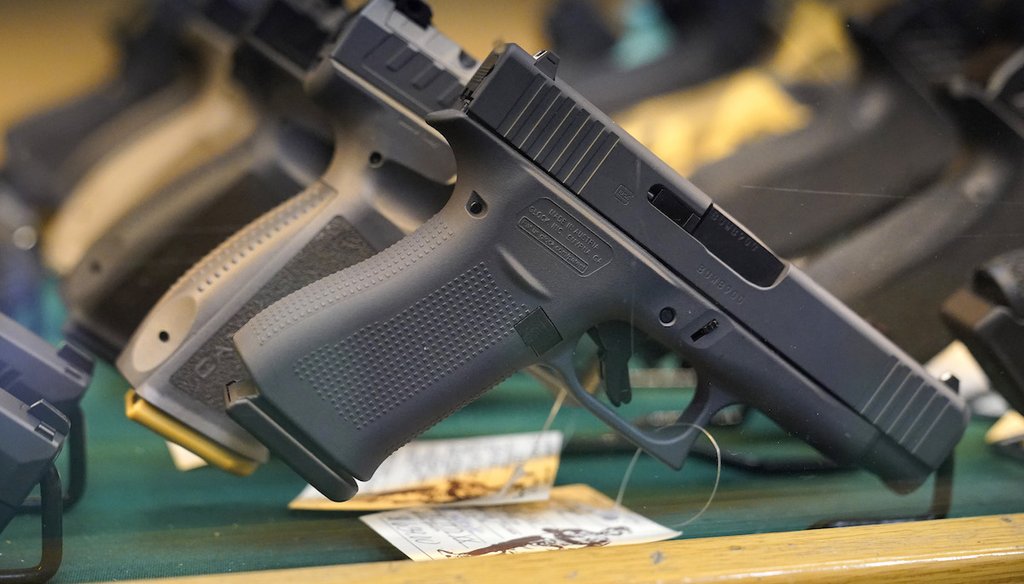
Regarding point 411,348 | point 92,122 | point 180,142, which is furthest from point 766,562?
point 92,122

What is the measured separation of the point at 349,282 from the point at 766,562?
387 mm

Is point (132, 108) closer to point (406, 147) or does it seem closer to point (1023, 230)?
point (406, 147)

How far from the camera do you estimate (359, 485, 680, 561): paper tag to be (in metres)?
0.72

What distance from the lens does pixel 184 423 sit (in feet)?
2.83

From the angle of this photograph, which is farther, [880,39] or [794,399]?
[880,39]

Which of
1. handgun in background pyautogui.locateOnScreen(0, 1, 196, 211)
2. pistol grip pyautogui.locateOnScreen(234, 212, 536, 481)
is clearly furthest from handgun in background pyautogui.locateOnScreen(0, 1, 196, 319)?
pistol grip pyautogui.locateOnScreen(234, 212, 536, 481)

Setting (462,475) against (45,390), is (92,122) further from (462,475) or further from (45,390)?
(462,475)

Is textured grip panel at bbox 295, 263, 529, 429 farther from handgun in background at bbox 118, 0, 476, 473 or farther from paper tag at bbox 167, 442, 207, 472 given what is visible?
paper tag at bbox 167, 442, 207, 472

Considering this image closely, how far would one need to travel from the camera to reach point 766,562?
65cm

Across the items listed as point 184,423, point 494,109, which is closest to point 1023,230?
point 494,109

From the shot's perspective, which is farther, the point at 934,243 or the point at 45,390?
the point at 934,243

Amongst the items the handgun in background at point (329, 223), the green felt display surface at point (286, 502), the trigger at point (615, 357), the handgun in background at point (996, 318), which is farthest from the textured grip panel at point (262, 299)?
the handgun in background at point (996, 318)

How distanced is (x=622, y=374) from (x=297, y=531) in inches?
13.0

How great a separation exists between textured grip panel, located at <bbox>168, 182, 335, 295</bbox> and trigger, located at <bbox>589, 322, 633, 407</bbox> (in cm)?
33
